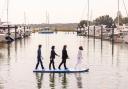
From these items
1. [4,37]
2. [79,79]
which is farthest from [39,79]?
[4,37]

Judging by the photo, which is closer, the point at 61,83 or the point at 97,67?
the point at 61,83

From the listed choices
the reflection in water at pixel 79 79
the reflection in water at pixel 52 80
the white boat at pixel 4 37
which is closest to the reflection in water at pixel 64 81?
the reflection in water at pixel 52 80

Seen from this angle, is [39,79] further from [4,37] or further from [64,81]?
[4,37]

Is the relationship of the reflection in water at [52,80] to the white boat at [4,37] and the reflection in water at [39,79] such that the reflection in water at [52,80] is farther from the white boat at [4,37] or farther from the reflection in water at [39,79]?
the white boat at [4,37]

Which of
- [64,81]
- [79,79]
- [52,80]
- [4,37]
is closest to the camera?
[64,81]

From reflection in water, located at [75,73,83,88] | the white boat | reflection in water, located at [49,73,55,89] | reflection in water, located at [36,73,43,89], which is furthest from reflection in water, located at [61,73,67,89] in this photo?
the white boat

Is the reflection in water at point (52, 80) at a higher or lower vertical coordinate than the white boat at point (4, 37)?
lower

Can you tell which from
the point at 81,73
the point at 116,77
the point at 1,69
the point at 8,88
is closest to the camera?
the point at 8,88

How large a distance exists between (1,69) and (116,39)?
189ft

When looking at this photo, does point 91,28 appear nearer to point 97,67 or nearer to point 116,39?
point 116,39

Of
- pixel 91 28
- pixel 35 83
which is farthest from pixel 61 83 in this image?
pixel 91 28

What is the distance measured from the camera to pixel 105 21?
19650 cm

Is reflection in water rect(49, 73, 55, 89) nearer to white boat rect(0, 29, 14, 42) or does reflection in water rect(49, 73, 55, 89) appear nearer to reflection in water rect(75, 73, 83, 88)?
reflection in water rect(75, 73, 83, 88)

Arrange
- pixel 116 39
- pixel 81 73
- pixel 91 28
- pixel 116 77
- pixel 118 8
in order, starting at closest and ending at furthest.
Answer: pixel 116 77
pixel 81 73
pixel 116 39
pixel 118 8
pixel 91 28
